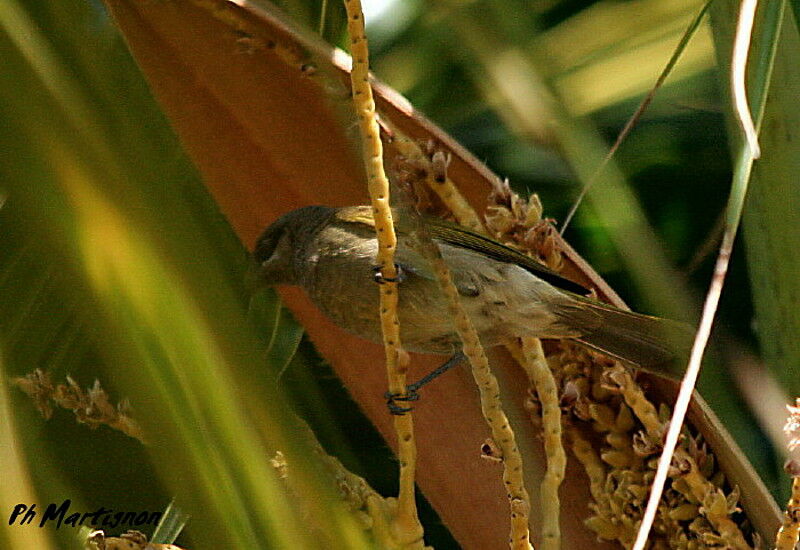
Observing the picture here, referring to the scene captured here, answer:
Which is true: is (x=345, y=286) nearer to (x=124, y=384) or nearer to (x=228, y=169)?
(x=228, y=169)

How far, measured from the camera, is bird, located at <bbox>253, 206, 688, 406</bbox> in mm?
2098

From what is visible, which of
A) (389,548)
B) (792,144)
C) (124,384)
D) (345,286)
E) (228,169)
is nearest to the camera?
(124,384)

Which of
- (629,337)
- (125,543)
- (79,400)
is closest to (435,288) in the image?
(629,337)

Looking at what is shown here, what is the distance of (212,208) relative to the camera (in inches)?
42.5

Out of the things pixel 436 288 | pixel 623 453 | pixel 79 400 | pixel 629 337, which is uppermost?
pixel 79 400

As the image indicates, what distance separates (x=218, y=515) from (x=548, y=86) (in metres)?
1.12

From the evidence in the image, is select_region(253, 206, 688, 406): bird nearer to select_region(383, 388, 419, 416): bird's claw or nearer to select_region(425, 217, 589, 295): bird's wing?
select_region(425, 217, 589, 295): bird's wing

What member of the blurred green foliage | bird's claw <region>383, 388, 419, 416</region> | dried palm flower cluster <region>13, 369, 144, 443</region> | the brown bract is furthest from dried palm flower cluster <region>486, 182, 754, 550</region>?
dried palm flower cluster <region>13, 369, 144, 443</region>

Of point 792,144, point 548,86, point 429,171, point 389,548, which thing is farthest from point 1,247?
point 792,144

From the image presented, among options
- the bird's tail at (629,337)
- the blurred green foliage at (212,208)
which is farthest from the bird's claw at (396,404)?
the bird's tail at (629,337)

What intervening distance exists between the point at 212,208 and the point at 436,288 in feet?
4.28

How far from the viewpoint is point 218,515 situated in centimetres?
69

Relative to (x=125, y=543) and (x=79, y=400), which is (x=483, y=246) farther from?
(x=125, y=543)

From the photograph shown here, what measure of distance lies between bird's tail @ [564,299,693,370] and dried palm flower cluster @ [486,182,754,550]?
0.08m
